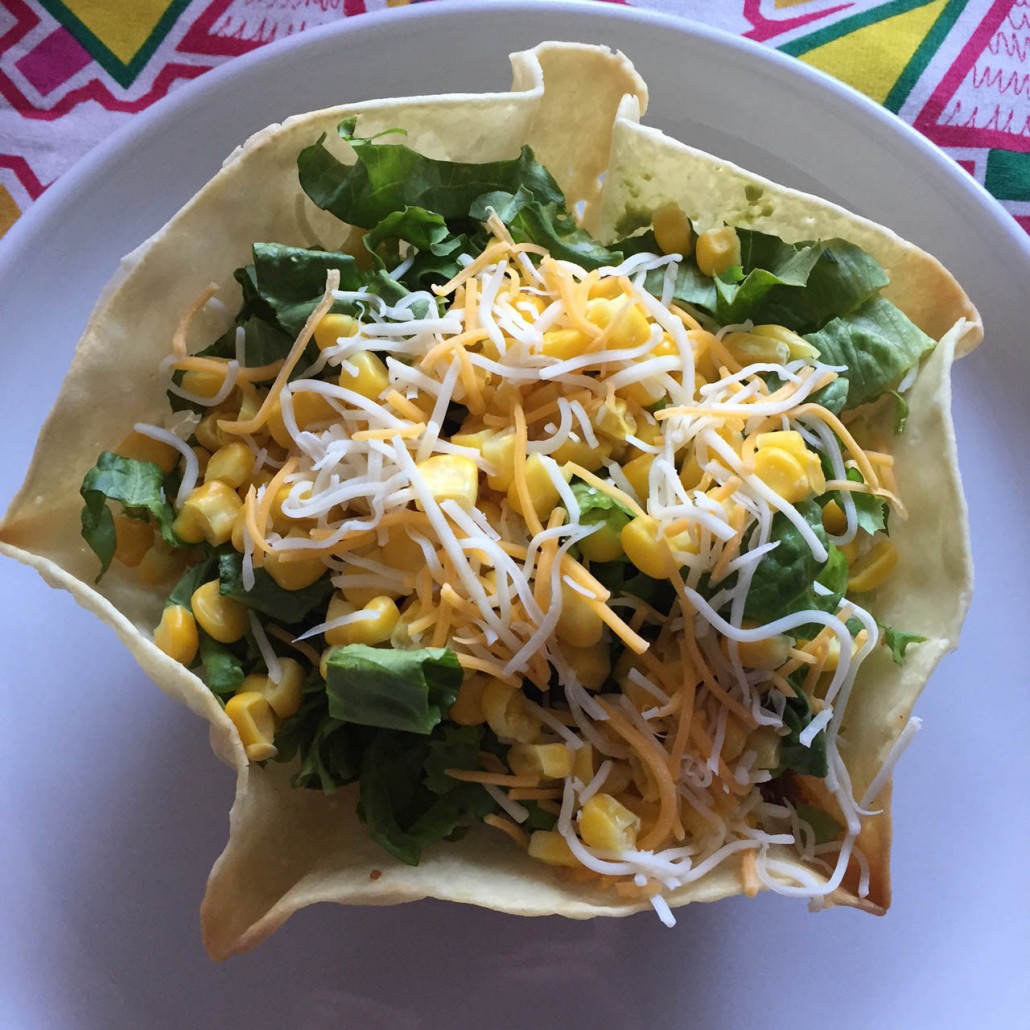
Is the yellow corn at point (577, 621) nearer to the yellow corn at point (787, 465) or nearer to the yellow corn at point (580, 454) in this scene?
the yellow corn at point (580, 454)

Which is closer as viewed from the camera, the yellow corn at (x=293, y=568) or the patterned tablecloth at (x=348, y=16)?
the yellow corn at (x=293, y=568)

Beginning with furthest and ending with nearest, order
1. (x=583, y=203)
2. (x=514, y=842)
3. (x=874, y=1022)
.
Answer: (x=583, y=203)
(x=874, y=1022)
(x=514, y=842)

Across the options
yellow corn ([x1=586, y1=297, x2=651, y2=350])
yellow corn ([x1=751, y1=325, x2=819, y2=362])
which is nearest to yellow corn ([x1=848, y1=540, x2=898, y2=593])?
yellow corn ([x1=751, y1=325, x2=819, y2=362])

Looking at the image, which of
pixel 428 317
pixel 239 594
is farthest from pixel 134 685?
pixel 428 317

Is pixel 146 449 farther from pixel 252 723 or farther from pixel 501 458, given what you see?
pixel 501 458

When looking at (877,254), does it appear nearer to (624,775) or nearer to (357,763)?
(624,775)

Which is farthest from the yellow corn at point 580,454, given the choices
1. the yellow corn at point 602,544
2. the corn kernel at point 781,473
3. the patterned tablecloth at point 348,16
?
the patterned tablecloth at point 348,16
